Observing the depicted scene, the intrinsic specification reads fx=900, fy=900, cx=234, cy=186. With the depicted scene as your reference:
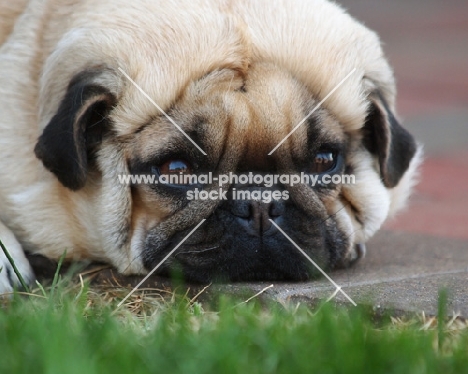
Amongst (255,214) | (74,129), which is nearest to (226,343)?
(255,214)

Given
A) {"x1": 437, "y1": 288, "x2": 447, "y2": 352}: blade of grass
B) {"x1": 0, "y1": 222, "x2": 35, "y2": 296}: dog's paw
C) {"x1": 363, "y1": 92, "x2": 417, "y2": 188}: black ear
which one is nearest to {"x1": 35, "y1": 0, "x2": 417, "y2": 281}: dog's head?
{"x1": 363, "y1": 92, "x2": 417, "y2": 188}: black ear

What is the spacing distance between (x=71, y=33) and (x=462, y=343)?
2103 mm

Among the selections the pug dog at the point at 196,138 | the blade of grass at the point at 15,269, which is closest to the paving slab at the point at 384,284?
the pug dog at the point at 196,138

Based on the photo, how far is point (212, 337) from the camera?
2529 mm

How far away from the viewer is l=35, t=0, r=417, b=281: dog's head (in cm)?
345

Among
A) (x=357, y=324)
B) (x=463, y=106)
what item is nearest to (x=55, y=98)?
(x=357, y=324)

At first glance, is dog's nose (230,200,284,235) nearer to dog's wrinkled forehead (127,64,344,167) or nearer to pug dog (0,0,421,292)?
pug dog (0,0,421,292)

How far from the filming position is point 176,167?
3.52 m

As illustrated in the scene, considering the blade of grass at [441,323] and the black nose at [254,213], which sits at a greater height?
the blade of grass at [441,323]

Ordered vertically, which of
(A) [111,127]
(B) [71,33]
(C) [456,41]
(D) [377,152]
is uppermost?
(B) [71,33]

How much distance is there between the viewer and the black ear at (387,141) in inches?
152

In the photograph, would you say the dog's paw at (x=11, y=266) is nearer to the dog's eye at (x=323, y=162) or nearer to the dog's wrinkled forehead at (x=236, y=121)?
the dog's wrinkled forehead at (x=236, y=121)

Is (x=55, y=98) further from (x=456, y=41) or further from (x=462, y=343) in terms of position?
(x=456, y=41)

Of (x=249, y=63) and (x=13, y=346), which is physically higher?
(x=249, y=63)
